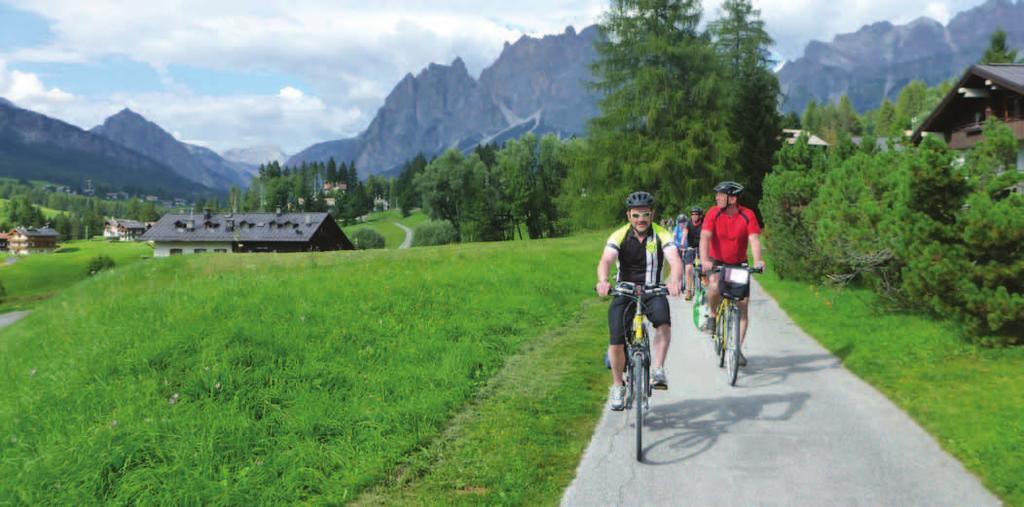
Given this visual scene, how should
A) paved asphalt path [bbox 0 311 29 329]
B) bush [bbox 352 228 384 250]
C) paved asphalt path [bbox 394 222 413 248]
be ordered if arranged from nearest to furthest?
paved asphalt path [bbox 0 311 29 329]
bush [bbox 352 228 384 250]
paved asphalt path [bbox 394 222 413 248]

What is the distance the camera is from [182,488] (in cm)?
480

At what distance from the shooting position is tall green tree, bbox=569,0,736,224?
118 feet

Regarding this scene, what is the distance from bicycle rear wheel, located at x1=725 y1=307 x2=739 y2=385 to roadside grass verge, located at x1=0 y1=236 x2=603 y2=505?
9.78 feet

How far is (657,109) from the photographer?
36094mm

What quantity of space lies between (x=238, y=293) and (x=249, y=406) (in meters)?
4.54

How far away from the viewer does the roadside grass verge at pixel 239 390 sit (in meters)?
4.99

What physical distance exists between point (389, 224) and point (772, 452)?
14521 cm

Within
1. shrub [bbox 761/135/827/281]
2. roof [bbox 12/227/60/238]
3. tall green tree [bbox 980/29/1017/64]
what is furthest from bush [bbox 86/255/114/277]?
tall green tree [bbox 980/29/1017/64]

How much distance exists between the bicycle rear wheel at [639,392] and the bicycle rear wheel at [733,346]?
219cm

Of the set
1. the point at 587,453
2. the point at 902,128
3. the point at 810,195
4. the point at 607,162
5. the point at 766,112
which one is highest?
the point at 766,112

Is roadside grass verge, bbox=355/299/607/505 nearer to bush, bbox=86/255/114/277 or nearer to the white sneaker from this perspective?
the white sneaker

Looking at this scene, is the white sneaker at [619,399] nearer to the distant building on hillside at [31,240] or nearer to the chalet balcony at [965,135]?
the chalet balcony at [965,135]

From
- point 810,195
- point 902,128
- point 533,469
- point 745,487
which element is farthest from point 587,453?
point 810,195

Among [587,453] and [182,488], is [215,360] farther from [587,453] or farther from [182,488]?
[587,453]
